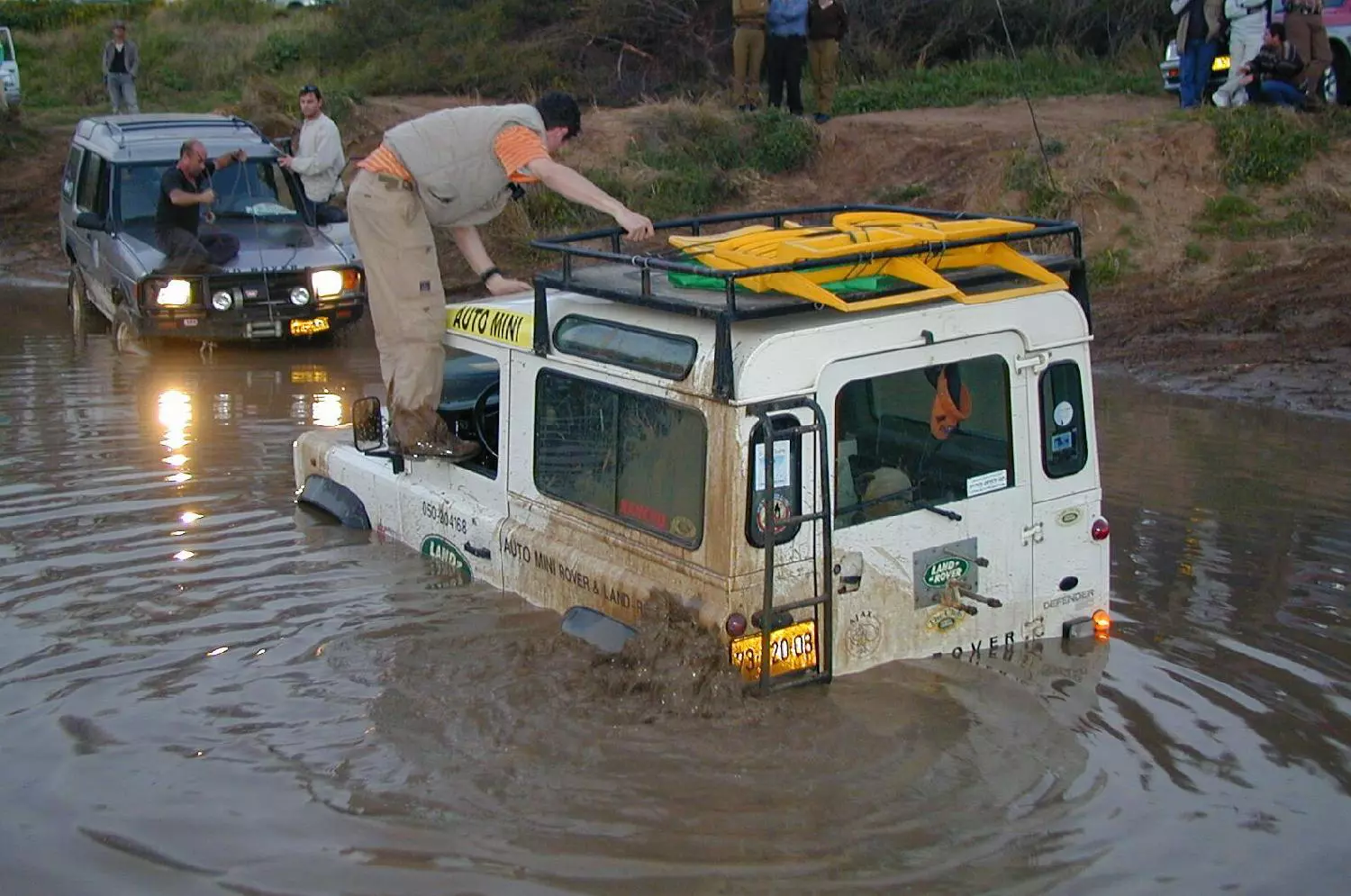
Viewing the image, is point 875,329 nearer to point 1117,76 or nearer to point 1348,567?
point 1348,567

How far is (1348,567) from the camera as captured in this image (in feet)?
25.8

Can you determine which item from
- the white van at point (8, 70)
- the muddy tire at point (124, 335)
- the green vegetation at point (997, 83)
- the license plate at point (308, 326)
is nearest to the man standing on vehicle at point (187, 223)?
the muddy tire at point (124, 335)

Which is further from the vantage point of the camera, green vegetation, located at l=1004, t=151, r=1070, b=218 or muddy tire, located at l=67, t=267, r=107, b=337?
muddy tire, located at l=67, t=267, r=107, b=337

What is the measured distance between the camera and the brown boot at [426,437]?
22.2ft

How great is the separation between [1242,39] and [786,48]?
5.08 meters

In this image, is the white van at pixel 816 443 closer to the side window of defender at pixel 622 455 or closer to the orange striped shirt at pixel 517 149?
the side window of defender at pixel 622 455

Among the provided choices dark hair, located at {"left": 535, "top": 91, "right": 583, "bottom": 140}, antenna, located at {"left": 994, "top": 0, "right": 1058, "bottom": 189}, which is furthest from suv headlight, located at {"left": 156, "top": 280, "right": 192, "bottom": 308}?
dark hair, located at {"left": 535, "top": 91, "right": 583, "bottom": 140}

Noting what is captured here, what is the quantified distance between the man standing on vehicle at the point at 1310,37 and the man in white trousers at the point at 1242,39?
0.83 ft

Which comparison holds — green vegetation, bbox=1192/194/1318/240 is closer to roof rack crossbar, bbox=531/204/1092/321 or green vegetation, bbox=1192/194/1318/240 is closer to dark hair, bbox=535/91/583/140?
roof rack crossbar, bbox=531/204/1092/321

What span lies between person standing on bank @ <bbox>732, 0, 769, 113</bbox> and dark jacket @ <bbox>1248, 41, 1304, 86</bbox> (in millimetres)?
5778

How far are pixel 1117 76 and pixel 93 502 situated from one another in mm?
14259

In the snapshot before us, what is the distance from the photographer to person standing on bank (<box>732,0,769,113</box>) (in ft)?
61.8

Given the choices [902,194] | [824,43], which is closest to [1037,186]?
[902,194]

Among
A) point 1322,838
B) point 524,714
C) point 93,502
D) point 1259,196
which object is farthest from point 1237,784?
point 1259,196
